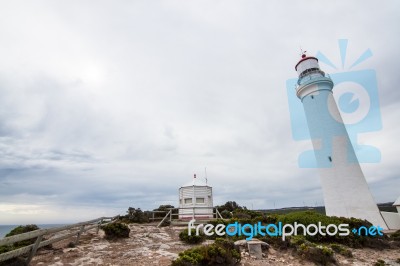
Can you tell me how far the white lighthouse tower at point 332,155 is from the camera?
688 inches

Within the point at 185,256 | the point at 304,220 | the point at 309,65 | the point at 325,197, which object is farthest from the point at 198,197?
the point at 185,256

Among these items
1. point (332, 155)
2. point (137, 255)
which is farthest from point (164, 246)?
point (332, 155)

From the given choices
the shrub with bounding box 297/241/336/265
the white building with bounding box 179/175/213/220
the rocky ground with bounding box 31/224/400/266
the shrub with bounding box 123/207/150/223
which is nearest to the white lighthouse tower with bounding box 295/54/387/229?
the rocky ground with bounding box 31/224/400/266

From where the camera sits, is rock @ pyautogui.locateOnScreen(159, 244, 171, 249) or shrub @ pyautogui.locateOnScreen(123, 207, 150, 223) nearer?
rock @ pyautogui.locateOnScreen(159, 244, 171, 249)

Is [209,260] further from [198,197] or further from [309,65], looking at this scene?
[309,65]

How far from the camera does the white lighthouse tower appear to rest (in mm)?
17469

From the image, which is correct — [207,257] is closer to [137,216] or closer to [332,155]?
[332,155]

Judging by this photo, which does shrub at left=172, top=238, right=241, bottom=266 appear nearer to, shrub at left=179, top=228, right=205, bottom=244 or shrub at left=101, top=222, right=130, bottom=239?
shrub at left=179, top=228, right=205, bottom=244

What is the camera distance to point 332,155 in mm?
18797

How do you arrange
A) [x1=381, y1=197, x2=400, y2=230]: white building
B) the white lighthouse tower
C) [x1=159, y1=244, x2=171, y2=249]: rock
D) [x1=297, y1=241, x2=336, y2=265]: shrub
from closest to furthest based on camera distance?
[x1=297, y1=241, x2=336, y2=265]: shrub
[x1=159, y1=244, x2=171, y2=249]: rock
the white lighthouse tower
[x1=381, y1=197, x2=400, y2=230]: white building

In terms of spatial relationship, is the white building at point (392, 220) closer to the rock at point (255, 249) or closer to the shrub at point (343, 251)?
the shrub at point (343, 251)

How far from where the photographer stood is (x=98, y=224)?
14.2 m

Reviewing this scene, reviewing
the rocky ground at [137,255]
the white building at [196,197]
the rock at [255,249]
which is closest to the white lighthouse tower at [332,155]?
the rocky ground at [137,255]

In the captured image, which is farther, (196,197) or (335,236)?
(196,197)
